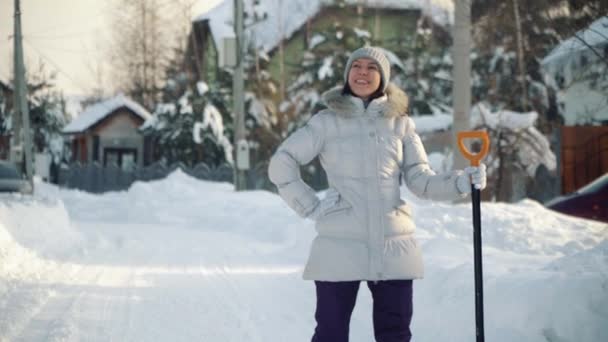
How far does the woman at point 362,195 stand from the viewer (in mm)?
3365

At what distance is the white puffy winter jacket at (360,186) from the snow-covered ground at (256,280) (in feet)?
4.41

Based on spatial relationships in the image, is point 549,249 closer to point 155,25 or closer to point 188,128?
point 188,128

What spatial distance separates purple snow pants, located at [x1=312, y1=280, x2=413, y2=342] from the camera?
3350 mm

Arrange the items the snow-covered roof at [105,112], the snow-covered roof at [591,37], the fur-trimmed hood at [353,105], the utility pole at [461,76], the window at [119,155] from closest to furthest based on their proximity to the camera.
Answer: the fur-trimmed hood at [353,105] → the snow-covered roof at [591,37] → the utility pole at [461,76] → the snow-covered roof at [105,112] → the window at [119,155]

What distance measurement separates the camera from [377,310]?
3.42 metres

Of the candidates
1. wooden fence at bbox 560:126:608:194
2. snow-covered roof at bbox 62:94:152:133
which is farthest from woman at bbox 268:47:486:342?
snow-covered roof at bbox 62:94:152:133

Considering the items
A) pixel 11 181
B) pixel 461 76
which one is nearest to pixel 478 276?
pixel 461 76

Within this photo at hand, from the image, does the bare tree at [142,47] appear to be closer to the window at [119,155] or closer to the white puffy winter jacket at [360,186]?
the window at [119,155]

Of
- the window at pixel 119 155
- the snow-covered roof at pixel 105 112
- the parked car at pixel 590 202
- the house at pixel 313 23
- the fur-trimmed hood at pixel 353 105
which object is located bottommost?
the parked car at pixel 590 202

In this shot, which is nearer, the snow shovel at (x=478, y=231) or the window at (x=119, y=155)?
the snow shovel at (x=478, y=231)

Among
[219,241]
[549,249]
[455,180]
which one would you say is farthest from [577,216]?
[455,180]

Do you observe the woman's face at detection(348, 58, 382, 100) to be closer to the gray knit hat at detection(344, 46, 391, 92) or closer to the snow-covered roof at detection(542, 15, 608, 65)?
the gray knit hat at detection(344, 46, 391, 92)

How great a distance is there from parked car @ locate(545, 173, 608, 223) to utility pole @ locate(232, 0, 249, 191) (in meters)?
8.89

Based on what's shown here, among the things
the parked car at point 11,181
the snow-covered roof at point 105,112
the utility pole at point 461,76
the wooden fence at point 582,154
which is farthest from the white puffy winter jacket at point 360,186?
the snow-covered roof at point 105,112
